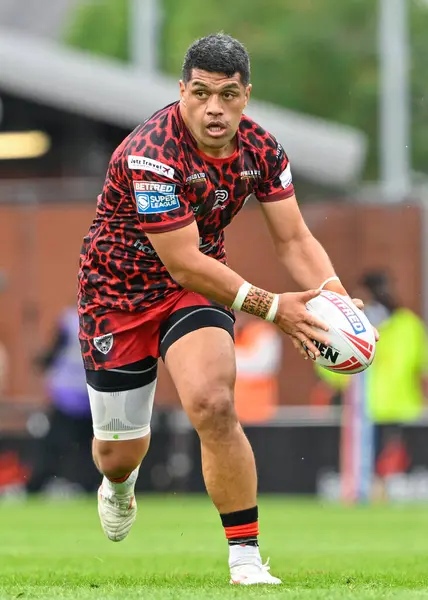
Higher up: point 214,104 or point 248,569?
point 214,104

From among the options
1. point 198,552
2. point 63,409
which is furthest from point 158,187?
point 63,409

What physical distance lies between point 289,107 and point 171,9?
21.8 ft

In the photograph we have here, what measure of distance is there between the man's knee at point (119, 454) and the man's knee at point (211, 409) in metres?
1.08

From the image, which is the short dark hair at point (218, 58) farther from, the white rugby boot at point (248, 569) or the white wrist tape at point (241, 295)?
the white rugby boot at point (248, 569)

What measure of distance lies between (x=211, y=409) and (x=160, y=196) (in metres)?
0.95

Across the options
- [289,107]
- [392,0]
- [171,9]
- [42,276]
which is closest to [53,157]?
[42,276]

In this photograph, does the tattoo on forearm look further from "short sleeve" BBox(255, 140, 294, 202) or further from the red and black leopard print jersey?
"short sleeve" BBox(255, 140, 294, 202)

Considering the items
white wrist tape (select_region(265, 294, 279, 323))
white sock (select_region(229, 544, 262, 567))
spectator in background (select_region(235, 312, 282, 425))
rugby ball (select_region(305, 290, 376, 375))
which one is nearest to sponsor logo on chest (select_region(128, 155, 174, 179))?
white wrist tape (select_region(265, 294, 279, 323))

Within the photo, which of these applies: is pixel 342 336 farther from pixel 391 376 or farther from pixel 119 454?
pixel 391 376

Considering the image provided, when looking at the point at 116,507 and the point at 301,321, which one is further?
the point at 116,507

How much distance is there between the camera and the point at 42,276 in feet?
58.2

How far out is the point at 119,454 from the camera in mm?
8273

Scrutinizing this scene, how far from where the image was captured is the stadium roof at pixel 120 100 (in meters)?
19.6

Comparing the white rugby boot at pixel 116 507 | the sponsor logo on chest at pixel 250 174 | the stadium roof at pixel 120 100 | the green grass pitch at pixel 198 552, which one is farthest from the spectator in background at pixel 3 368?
the sponsor logo on chest at pixel 250 174
